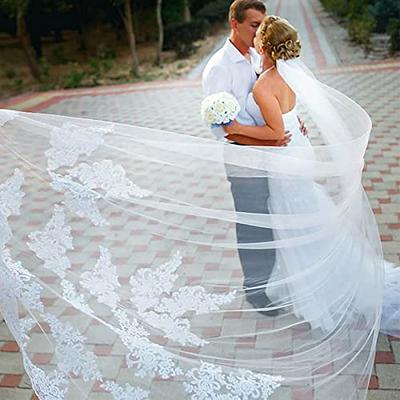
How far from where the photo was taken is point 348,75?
10562 mm

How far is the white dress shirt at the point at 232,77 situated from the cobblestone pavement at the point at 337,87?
1.28 metres

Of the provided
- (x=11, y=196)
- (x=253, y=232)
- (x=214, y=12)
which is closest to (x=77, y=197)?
(x=11, y=196)

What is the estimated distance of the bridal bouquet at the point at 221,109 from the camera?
2.58 metres

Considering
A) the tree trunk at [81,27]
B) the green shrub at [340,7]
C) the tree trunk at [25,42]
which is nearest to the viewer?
the tree trunk at [25,42]

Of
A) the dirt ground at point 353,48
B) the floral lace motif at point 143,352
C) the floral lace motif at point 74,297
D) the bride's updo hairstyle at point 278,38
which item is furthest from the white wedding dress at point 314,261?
the dirt ground at point 353,48

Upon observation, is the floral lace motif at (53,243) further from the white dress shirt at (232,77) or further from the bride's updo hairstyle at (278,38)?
the bride's updo hairstyle at (278,38)

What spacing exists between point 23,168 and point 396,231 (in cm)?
266

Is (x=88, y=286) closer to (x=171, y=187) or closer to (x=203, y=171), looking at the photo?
(x=171, y=187)

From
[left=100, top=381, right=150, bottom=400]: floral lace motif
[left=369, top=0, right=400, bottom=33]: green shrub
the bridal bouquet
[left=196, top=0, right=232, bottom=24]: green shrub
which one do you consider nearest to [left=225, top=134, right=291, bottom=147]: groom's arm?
the bridal bouquet

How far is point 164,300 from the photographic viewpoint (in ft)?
8.07

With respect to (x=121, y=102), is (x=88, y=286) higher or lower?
higher

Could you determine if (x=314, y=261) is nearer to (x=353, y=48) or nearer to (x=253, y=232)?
(x=253, y=232)

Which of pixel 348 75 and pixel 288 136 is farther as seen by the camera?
pixel 348 75

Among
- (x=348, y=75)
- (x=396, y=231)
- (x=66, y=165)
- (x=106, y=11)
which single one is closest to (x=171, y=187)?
(x=66, y=165)
